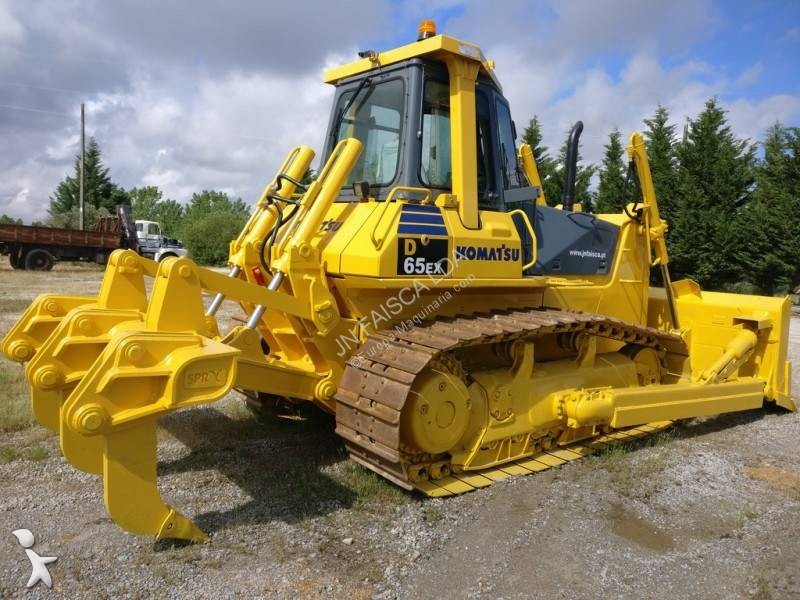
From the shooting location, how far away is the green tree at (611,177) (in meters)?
21.0

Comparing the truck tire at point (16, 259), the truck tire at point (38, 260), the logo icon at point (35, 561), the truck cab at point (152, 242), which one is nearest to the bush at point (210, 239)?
the truck cab at point (152, 242)

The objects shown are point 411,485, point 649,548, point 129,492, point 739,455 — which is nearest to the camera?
point 129,492

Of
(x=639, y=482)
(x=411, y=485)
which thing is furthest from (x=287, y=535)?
(x=639, y=482)

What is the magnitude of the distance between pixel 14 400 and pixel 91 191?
40.7 meters

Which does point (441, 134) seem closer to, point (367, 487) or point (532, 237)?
point (532, 237)

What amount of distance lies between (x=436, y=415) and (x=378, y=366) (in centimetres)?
49

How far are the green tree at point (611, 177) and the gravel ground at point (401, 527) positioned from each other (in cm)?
1657

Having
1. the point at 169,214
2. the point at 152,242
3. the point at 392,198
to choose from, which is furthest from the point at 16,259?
the point at 169,214

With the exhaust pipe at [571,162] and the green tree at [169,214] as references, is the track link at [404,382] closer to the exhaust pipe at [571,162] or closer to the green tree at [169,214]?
the exhaust pipe at [571,162]

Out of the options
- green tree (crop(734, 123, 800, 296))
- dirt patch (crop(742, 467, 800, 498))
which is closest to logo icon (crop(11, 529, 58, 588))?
dirt patch (crop(742, 467, 800, 498))

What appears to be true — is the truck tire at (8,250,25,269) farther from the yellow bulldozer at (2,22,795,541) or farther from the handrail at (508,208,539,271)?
the handrail at (508,208,539,271)

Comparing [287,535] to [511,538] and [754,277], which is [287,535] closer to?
[511,538]

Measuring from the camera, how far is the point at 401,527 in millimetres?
3883

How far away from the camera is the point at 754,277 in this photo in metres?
18.5
